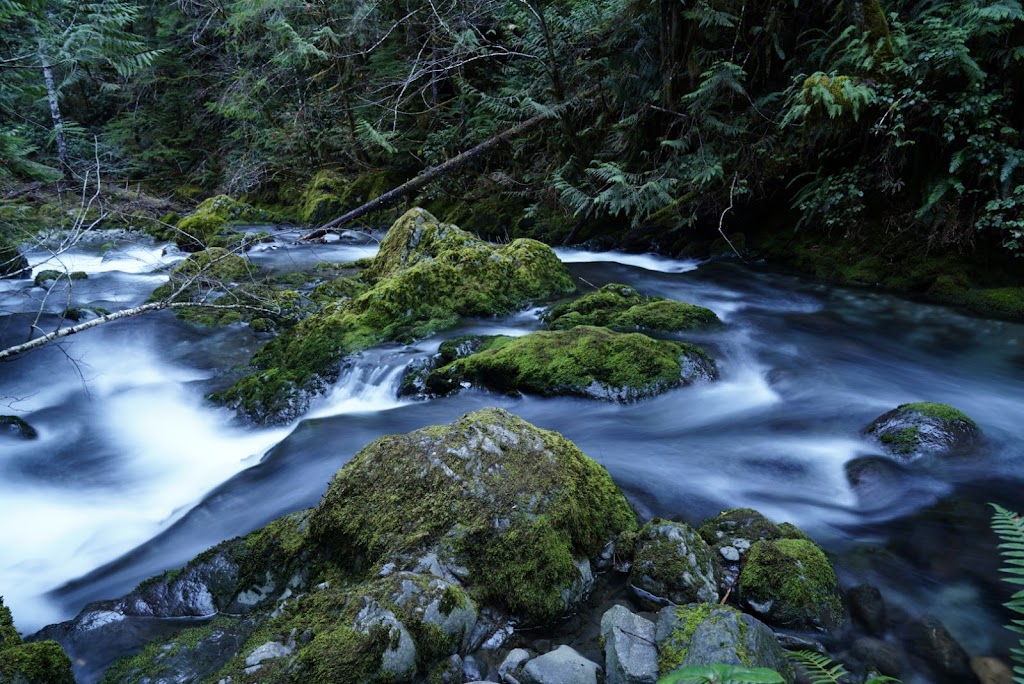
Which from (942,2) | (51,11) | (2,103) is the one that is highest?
(51,11)

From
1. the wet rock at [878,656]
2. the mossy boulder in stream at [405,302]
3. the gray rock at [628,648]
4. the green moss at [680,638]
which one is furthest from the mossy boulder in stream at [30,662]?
the wet rock at [878,656]

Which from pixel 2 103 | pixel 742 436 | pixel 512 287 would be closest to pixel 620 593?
pixel 742 436

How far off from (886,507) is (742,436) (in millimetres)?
1320

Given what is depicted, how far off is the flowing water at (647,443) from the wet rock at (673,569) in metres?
0.85

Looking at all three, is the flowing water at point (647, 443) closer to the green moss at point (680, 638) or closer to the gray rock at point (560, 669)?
the green moss at point (680, 638)

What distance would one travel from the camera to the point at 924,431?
4559 millimetres

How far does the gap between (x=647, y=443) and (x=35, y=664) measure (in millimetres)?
4056

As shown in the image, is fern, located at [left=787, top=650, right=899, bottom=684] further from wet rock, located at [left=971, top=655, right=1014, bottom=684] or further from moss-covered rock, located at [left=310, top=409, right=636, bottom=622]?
moss-covered rock, located at [left=310, top=409, right=636, bottom=622]

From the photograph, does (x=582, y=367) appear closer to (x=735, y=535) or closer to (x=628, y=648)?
(x=735, y=535)

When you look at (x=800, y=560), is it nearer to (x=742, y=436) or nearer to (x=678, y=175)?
(x=742, y=436)

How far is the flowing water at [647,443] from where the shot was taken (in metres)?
3.82

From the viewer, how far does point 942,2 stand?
26.2 ft

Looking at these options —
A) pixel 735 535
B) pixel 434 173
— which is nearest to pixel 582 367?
pixel 735 535

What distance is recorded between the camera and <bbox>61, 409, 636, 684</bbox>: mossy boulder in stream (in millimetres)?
2453
